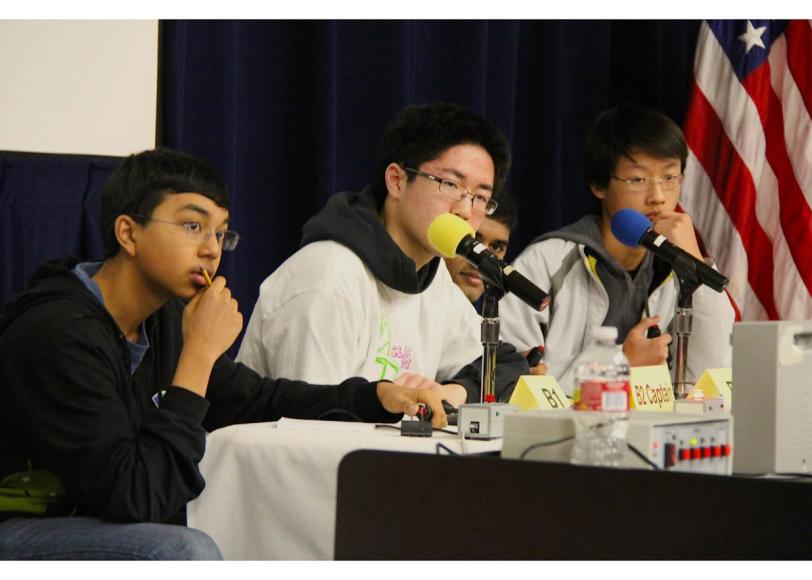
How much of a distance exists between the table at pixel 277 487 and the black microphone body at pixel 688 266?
0.61m

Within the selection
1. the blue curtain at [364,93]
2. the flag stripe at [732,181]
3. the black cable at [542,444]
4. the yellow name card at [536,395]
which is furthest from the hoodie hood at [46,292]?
the flag stripe at [732,181]

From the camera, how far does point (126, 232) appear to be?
2.04m

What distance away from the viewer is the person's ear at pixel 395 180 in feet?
9.04

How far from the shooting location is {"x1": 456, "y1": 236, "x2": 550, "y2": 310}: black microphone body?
6.24 feet

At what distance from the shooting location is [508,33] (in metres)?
4.24

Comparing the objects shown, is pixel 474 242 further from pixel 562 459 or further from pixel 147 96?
pixel 147 96

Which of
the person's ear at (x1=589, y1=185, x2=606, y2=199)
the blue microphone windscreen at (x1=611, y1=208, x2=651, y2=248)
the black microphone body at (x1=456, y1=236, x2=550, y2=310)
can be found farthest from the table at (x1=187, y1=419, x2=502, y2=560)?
the person's ear at (x1=589, y1=185, x2=606, y2=199)

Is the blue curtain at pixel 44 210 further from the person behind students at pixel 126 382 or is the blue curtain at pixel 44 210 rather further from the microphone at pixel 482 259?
the microphone at pixel 482 259

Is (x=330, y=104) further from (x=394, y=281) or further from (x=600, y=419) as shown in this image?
(x=600, y=419)

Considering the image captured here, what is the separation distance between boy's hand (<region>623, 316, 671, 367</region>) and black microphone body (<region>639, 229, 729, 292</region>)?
0.35 metres

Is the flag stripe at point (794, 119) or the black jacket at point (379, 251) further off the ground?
the flag stripe at point (794, 119)

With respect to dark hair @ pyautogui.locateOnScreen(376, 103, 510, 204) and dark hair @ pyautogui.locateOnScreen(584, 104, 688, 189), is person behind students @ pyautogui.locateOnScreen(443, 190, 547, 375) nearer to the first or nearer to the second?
dark hair @ pyautogui.locateOnScreen(584, 104, 688, 189)

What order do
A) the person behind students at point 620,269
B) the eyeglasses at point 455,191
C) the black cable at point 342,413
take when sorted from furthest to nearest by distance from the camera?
the person behind students at point 620,269 → the eyeglasses at point 455,191 → the black cable at point 342,413
